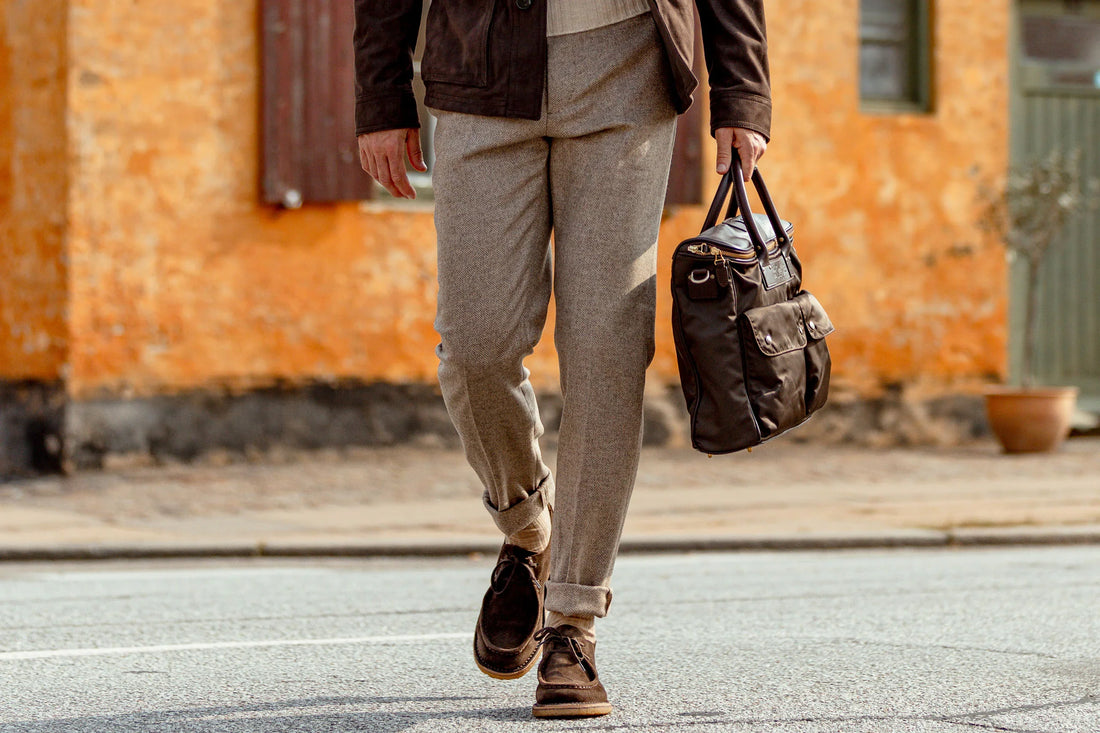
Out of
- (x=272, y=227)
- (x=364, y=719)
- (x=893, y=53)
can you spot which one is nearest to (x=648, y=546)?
(x=272, y=227)

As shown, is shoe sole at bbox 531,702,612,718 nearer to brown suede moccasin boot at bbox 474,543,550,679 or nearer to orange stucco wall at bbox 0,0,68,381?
brown suede moccasin boot at bbox 474,543,550,679

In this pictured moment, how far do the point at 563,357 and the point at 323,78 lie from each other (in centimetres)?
782

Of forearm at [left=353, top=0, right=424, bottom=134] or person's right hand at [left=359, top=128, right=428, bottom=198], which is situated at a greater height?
forearm at [left=353, top=0, right=424, bottom=134]

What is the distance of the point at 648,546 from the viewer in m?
7.93

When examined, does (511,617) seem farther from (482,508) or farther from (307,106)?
(307,106)

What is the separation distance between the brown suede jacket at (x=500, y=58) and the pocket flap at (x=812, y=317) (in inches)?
13.8

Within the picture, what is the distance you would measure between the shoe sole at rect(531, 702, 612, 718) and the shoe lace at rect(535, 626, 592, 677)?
73 mm

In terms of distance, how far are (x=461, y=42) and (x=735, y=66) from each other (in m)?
0.55

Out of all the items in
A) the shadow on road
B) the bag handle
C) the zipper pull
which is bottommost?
the shadow on road

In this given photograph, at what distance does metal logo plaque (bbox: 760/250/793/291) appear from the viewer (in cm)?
335

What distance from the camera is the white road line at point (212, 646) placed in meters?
4.45

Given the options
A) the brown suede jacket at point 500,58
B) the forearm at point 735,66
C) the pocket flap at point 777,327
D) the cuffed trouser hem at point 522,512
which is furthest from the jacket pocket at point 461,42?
the cuffed trouser hem at point 522,512

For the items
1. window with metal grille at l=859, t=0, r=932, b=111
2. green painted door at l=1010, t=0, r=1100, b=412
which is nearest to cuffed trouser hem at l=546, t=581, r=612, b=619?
window with metal grille at l=859, t=0, r=932, b=111

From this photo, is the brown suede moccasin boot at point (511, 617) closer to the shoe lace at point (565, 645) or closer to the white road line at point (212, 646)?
the shoe lace at point (565, 645)
